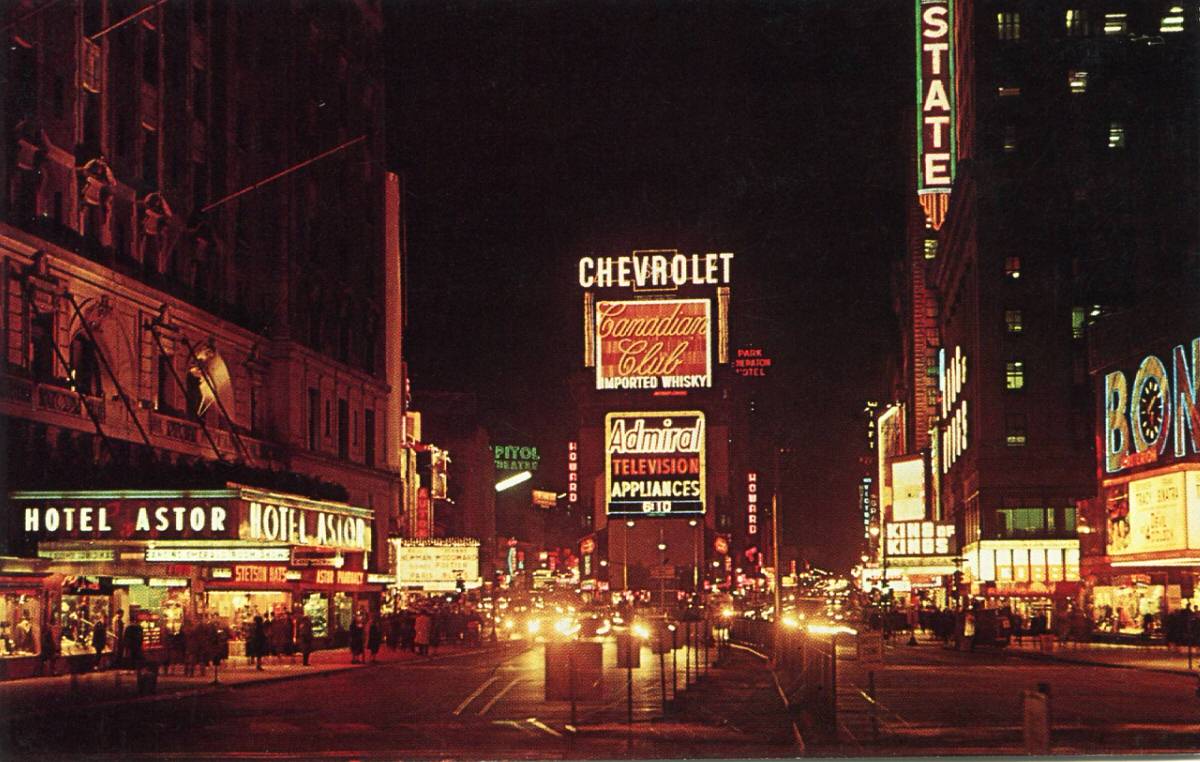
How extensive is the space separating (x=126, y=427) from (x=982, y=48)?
241 ft

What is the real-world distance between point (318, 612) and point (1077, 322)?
5593cm

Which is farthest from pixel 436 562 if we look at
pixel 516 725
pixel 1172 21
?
pixel 516 725

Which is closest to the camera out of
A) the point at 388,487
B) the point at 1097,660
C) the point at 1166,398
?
the point at 1097,660

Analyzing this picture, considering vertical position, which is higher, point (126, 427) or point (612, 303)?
point (612, 303)

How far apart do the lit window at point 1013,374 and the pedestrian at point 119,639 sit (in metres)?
69.3

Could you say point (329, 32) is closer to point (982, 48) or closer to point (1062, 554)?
point (982, 48)

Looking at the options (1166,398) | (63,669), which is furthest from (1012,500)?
(63,669)

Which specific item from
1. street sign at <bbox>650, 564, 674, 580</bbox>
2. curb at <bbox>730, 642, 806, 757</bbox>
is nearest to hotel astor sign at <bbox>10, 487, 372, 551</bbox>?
curb at <bbox>730, 642, 806, 757</bbox>

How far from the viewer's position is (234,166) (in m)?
72.4

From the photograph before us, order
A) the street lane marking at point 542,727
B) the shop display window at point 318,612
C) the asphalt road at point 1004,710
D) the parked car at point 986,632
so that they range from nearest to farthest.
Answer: the asphalt road at point 1004,710
the street lane marking at point 542,727
the parked car at point 986,632
the shop display window at point 318,612

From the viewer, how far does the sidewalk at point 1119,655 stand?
52.5m

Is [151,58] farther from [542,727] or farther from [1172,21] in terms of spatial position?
[1172,21]

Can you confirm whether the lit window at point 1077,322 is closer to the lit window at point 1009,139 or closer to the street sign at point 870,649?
the lit window at point 1009,139

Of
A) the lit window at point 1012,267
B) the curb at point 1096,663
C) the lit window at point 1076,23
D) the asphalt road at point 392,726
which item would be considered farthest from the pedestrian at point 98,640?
the lit window at point 1076,23
